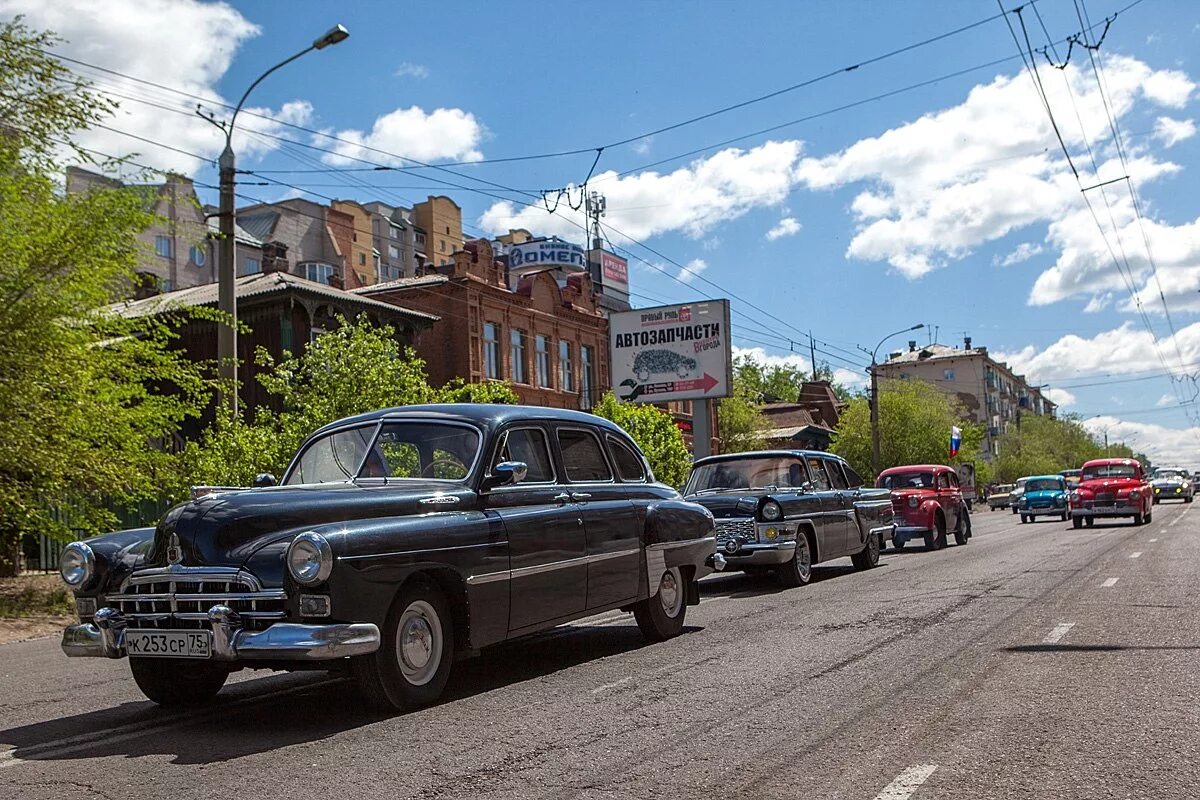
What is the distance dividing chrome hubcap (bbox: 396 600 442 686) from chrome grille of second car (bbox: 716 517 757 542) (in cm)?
767

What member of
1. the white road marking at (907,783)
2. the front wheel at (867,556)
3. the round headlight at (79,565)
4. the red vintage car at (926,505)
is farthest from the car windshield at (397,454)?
the red vintage car at (926,505)

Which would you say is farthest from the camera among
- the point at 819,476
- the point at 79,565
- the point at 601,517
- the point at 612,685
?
the point at 819,476

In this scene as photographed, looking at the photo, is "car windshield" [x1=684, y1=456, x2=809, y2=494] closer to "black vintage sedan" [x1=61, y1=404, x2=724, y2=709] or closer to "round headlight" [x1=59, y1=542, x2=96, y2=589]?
"black vintage sedan" [x1=61, y1=404, x2=724, y2=709]

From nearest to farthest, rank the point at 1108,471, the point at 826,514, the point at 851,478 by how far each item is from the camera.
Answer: the point at 826,514, the point at 851,478, the point at 1108,471

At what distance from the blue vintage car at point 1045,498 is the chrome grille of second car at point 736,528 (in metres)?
29.9

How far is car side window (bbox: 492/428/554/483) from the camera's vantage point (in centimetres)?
812

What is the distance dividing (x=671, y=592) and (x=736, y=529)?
4540 mm

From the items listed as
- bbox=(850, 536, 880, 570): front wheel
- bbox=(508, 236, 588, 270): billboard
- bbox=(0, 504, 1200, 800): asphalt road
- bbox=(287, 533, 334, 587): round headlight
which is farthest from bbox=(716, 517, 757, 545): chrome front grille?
bbox=(508, 236, 588, 270): billboard

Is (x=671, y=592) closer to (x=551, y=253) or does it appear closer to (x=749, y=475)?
(x=749, y=475)

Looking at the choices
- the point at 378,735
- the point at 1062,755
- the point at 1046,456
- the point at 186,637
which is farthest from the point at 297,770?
the point at 1046,456

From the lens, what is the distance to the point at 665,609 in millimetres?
9828

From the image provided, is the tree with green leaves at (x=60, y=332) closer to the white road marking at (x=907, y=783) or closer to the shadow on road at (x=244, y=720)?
the shadow on road at (x=244, y=720)

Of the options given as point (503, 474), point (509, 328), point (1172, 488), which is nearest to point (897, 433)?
point (1172, 488)

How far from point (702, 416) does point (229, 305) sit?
903 inches
